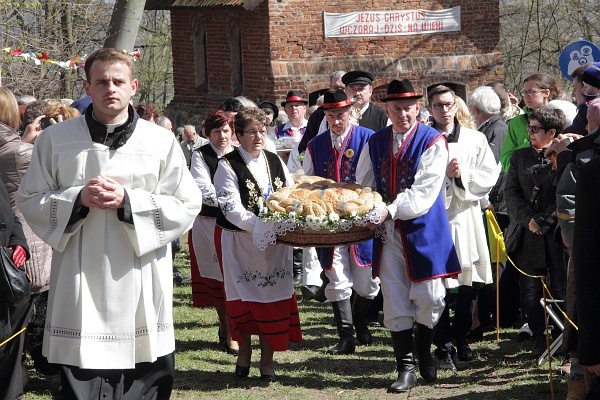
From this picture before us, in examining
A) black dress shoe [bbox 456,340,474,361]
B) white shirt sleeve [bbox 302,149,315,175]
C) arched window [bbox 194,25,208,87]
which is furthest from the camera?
arched window [bbox 194,25,208,87]

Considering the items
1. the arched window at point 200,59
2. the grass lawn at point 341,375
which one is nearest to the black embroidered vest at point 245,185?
the grass lawn at point 341,375

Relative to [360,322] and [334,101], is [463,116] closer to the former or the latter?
[334,101]

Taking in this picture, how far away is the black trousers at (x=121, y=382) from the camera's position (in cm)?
505

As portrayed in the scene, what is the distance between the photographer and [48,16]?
70.6ft

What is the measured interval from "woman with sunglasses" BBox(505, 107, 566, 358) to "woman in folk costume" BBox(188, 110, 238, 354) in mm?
2335

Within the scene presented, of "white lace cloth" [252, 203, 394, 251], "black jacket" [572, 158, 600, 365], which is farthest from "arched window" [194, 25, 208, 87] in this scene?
"black jacket" [572, 158, 600, 365]

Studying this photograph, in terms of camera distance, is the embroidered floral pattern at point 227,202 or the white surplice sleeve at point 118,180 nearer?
the white surplice sleeve at point 118,180

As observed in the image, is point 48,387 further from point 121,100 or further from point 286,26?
point 286,26

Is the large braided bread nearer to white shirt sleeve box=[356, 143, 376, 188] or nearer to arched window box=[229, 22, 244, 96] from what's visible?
white shirt sleeve box=[356, 143, 376, 188]

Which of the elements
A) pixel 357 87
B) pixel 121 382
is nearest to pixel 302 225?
pixel 121 382

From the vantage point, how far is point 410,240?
6836 mm

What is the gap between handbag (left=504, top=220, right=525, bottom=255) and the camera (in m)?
7.81

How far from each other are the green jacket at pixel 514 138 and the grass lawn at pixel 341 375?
5.01ft

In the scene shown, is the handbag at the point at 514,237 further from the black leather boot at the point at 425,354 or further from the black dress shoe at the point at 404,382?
the black dress shoe at the point at 404,382
